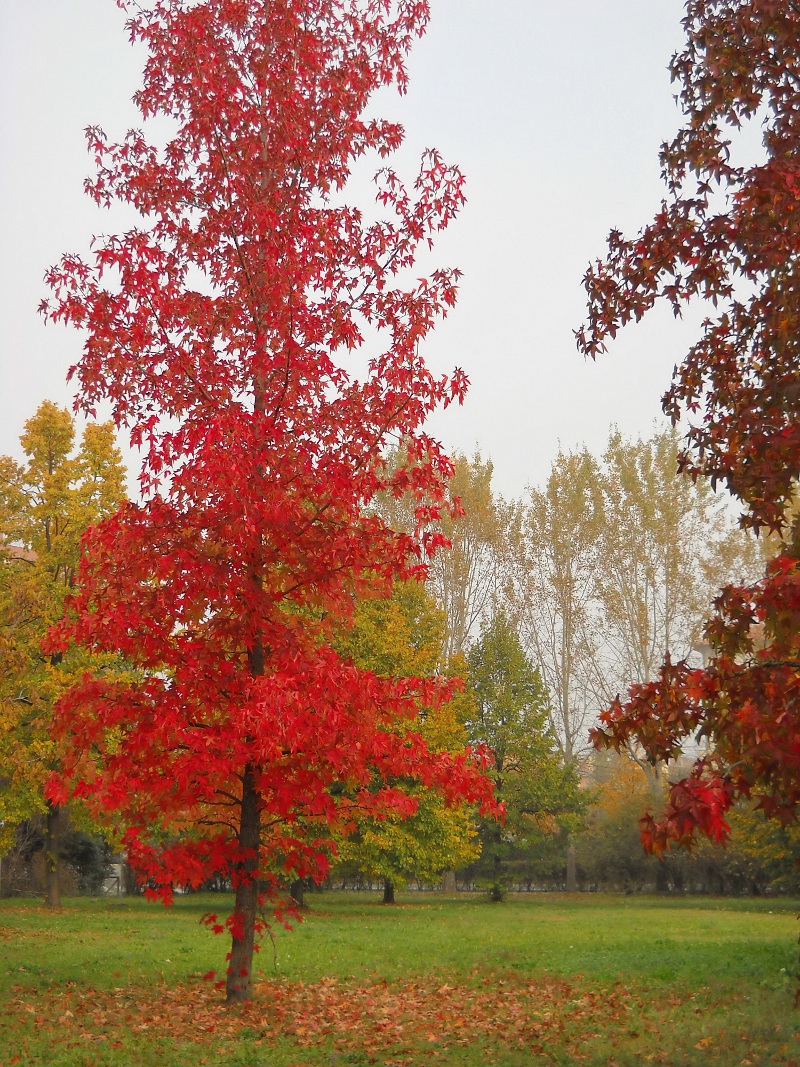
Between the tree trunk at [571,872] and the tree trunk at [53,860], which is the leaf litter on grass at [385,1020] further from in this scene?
the tree trunk at [571,872]

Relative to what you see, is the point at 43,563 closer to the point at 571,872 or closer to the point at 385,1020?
the point at 385,1020

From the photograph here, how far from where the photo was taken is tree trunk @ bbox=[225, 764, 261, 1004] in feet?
29.3

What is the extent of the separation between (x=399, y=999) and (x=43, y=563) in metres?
15.2

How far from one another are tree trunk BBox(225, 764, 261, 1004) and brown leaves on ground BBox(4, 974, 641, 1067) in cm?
20

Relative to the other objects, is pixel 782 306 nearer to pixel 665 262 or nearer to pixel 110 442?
pixel 665 262

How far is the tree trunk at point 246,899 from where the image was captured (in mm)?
8930

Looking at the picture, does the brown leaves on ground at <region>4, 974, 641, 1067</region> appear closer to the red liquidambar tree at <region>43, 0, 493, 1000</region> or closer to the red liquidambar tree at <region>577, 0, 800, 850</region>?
the red liquidambar tree at <region>43, 0, 493, 1000</region>

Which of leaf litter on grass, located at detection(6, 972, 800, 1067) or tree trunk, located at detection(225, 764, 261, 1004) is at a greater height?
tree trunk, located at detection(225, 764, 261, 1004)

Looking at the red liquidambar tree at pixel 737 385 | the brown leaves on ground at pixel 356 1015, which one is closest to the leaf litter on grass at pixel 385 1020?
the brown leaves on ground at pixel 356 1015

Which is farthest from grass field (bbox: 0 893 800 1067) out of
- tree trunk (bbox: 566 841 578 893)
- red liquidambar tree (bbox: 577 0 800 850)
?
tree trunk (bbox: 566 841 578 893)

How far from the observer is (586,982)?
11094 mm

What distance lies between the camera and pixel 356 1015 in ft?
29.1

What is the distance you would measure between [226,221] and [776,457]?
20.8 feet

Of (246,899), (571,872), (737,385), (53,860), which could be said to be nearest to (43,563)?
(53,860)
